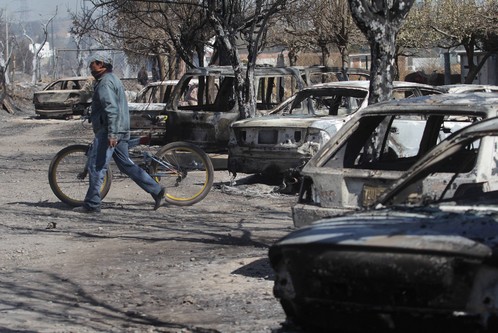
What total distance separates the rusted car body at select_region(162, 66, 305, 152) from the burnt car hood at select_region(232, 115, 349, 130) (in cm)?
324

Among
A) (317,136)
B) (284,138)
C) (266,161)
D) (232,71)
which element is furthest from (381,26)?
(232,71)

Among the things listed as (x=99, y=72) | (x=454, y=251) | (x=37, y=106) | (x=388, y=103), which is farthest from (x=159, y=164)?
(x=37, y=106)

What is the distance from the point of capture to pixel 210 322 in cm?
663

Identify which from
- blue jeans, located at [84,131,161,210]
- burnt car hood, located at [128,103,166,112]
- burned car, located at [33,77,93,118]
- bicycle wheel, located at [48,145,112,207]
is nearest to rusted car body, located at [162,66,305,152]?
burnt car hood, located at [128,103,166,112]

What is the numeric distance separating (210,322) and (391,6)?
250 inches

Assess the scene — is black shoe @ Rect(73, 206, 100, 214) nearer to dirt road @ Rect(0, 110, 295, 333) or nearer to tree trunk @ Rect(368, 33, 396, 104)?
dirt road @ Rect(0, 110, 295, 333)

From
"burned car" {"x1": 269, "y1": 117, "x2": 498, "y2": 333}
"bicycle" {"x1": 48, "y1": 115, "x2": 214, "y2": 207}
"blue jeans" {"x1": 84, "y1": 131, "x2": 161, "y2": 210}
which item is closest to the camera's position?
"burned car" {"x1": 269, "y1": 117, "x2": 498, "y2": 333}

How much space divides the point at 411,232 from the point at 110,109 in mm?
6879

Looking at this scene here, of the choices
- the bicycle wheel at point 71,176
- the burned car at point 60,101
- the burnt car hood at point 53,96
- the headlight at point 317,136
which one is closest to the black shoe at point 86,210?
the bicycle wheel at point 71,176

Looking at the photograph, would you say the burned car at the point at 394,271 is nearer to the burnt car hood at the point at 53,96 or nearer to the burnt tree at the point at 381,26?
the burnt tree at the point at 381,26

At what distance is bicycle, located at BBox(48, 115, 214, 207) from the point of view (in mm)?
12352

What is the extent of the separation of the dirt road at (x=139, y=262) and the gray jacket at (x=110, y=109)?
3.42ft

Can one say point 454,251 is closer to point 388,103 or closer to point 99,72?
point 388,103

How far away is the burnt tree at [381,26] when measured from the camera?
1155cm
